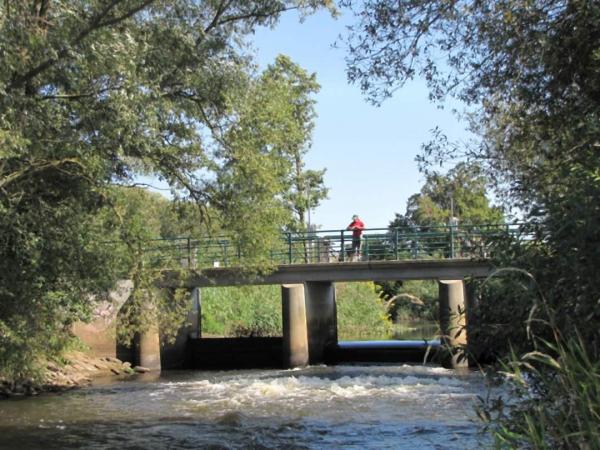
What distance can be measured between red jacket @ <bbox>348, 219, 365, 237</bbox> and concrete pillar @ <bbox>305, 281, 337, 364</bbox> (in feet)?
9.61

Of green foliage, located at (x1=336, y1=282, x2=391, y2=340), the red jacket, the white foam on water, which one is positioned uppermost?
the red jacket

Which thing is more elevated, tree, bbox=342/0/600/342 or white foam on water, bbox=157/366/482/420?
tree, bbox=342/0/600/342

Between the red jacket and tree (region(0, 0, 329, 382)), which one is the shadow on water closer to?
the red jacket

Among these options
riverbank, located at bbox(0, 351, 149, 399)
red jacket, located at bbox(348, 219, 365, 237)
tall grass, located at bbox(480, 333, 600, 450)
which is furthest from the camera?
red jacket, located at bbox(348, 219, 365, 237)

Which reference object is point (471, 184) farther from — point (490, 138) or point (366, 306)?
point (366, 306)

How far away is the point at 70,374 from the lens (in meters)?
23.7

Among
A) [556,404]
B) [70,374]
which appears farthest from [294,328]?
[556,404]

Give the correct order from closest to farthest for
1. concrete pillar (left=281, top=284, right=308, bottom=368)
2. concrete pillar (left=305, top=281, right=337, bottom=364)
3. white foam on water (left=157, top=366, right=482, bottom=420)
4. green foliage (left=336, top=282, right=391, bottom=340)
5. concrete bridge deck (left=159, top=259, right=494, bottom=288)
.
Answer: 1. white foam on water (left=157, top=366, right=482, bottom=420)
2. concrete bridge deck (left=159, top=259, right=494, bottom=288)
3. concrete pillar (left=281, top=284, right=308, bottom=368)
4. concrete pillar (left=305, top=281, right=337, bottom=364)
5. green foliage (left=336, top=282, right=391, bottom=340)

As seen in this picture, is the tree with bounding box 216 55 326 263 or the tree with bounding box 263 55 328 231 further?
the tree with bounding box 263 55 328 231

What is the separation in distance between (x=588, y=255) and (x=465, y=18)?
488cm

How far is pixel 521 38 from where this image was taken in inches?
307

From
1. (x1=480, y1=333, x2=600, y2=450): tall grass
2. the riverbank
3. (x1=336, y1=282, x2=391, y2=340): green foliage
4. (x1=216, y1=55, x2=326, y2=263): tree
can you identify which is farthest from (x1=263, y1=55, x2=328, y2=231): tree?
(x1=480, y1=333, x2=600, y2=450): tall grass

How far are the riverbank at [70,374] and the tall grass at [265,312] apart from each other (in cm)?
731

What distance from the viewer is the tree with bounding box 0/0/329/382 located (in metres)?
9.23
